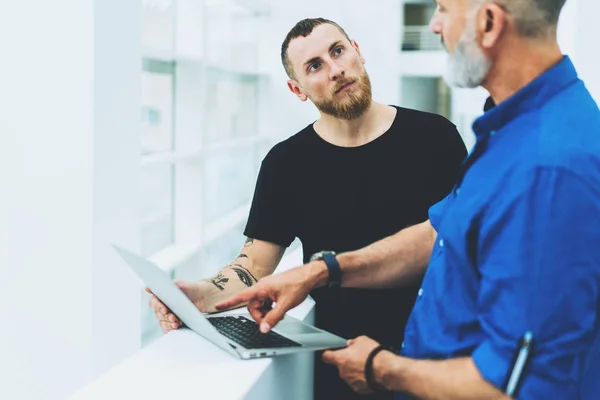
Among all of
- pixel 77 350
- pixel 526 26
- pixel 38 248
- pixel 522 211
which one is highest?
pixel 526 26

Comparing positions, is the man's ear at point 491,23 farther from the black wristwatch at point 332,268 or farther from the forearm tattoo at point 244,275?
the forearm tattoo at point 244,275

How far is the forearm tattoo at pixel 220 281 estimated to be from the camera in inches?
61.8

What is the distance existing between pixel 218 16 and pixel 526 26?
4.44 meters

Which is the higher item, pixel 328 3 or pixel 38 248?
pixel 328 3

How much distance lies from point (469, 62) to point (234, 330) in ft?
2.21

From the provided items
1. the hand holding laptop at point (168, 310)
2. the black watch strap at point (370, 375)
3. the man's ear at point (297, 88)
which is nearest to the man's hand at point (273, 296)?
the hand holding laptop at point (168, 310)

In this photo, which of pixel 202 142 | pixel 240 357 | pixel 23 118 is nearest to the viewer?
pixel 240 357

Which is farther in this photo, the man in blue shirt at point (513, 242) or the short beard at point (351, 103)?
the short beard at point (351, 103)

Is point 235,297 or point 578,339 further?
point 235,297

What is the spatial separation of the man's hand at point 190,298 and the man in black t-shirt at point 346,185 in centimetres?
15

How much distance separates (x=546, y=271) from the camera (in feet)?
3.04

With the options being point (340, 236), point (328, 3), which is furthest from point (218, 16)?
point (340, 236)

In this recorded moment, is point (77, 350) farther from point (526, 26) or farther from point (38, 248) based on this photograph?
point (526, 26)

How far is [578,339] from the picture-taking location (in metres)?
0.95
